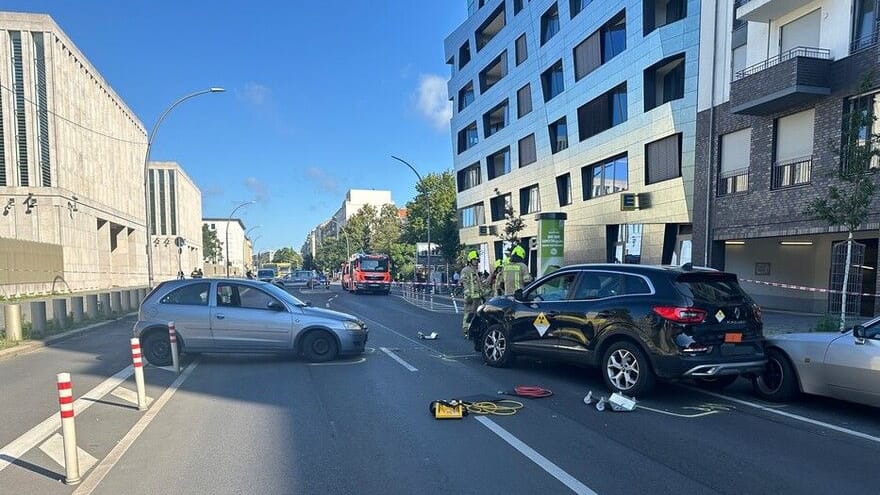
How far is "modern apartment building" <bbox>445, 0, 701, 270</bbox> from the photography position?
69.7ft

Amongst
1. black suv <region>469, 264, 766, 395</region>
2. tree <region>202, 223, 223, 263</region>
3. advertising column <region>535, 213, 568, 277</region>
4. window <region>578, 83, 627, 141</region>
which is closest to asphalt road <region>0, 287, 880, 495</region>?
black suv <region>469, 264, 766, 395</region>

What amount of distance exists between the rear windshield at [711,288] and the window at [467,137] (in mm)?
36634

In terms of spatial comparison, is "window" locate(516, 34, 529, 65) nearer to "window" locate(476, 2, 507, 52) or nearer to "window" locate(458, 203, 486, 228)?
"window" locate(476, 2, 507, 52)

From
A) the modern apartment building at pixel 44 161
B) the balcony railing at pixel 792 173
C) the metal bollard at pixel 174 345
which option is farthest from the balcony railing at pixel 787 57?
the modern apartment building at pixel 44 161

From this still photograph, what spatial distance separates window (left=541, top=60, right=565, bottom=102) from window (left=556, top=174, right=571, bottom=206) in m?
4.80

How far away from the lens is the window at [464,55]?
43.5 m

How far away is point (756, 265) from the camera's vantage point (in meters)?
20.0

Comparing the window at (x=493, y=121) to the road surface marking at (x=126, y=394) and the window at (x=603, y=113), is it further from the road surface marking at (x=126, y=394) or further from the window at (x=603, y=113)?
the road surface marking at (x=126, y=394)

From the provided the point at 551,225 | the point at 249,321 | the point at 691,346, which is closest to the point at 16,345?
the point at 249,321

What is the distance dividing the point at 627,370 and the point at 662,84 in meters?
19.1

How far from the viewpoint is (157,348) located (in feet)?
30.5

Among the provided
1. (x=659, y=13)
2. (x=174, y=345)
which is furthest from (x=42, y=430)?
(x=659, y=13)

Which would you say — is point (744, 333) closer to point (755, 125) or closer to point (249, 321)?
point (249, 321)

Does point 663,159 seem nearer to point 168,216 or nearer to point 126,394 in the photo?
point 126,394
